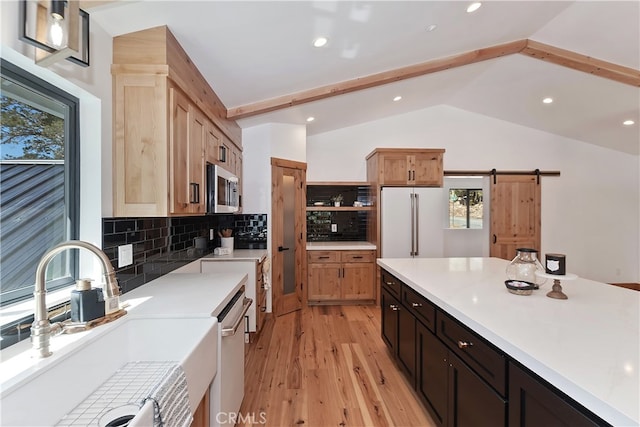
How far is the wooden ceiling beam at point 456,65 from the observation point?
10.2ft

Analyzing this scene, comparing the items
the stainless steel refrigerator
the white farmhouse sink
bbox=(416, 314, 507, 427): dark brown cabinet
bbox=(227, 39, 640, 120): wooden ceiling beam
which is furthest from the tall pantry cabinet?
the stainless steel refrigerator

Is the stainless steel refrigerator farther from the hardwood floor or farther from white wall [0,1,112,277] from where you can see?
white wall [0,1,112,277]

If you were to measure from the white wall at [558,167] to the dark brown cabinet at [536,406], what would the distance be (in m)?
4.01

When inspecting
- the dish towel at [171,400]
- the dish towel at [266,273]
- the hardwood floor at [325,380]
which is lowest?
the hardwood floor at [325,380]

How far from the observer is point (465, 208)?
4609mm

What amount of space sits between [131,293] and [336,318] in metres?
2.63

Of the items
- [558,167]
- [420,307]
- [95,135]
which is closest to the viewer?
[95,135]

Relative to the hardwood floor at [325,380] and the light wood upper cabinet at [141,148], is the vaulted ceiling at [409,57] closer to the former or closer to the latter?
the light wood upper cabinet at [141,148]

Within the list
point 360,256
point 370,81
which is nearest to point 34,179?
point 370,81

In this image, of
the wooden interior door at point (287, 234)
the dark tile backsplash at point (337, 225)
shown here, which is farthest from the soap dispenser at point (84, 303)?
the dark tile backsplash at point (337, 225)

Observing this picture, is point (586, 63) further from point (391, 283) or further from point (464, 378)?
point (464, 378)

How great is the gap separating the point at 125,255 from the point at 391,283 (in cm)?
203

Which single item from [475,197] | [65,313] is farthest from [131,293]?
[475,197]

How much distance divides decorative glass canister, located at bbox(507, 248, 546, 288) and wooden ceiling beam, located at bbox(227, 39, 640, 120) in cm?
235
